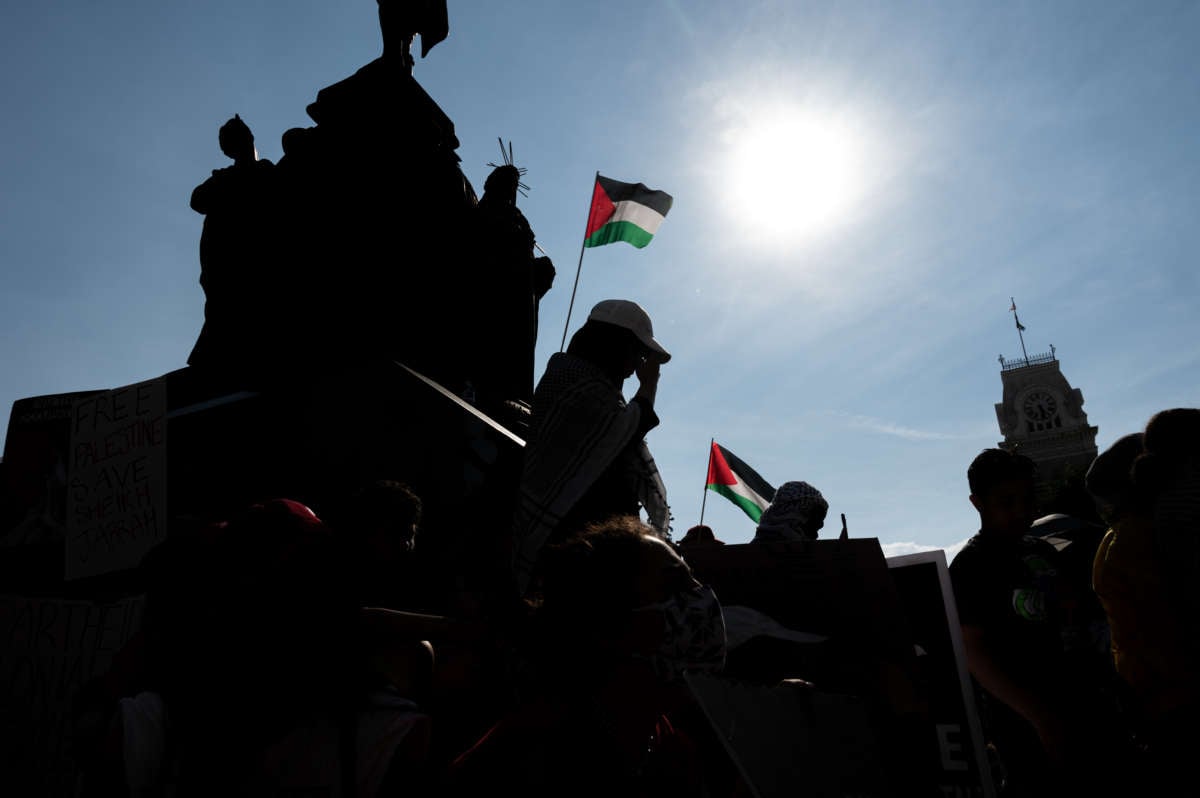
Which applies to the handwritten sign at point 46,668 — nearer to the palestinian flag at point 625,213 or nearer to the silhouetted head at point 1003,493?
the silhouetted head at point 1003,493

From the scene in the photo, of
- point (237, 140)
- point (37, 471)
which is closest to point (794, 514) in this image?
point (37, 471)

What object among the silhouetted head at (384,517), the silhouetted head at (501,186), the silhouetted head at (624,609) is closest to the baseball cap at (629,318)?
the silhouetted head at (384,517)

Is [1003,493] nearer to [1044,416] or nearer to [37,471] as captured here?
[37,471]

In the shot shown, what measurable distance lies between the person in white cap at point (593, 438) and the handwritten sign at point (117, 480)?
6.34 ft

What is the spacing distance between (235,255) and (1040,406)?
258ft

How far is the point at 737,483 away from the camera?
30.8 feet

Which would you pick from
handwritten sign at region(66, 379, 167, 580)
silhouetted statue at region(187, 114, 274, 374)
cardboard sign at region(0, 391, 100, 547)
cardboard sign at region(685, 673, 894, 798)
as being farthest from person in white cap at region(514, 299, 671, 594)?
silhouetted statue at region(187, 114, 274, 374)

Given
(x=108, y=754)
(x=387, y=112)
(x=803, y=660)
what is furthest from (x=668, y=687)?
(x=387, y=112)

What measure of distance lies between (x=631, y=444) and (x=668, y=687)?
4.61 ft

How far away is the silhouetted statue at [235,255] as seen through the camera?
17.9ft

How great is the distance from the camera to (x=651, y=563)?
1.75 metres

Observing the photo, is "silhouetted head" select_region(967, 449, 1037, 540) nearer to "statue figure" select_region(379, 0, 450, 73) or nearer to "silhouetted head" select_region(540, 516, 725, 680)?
"silhouetted head" select_region(540, 516, 725, 680)

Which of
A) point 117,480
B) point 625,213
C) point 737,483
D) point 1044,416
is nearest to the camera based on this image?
point 117,480

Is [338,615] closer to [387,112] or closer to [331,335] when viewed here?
[331,335]
